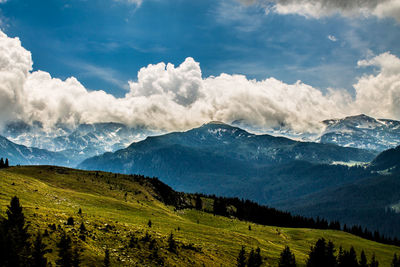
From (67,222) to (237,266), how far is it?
3441 centimetres

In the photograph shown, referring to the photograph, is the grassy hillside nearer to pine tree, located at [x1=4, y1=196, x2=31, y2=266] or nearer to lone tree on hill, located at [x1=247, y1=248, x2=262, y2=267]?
pine tree, located at [x1=4, y1=196, x2=31, y2=266]

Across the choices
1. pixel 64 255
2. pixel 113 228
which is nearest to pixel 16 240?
pixel 64 255

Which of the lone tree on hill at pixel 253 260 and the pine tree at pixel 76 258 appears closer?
the pine tree at pixel 76 258

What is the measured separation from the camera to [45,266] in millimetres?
36656

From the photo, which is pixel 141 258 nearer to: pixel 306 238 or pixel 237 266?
pixel 237 266

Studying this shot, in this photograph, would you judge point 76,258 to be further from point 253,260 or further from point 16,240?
point 253,260

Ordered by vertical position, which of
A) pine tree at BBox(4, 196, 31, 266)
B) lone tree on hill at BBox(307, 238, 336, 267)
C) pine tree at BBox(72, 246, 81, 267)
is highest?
pine tree at BBox(4, 196, 31, 266)

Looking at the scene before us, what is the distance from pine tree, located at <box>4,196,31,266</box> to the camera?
35438mm

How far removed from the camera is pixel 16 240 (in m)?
37.3

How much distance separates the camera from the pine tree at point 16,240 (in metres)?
35.4

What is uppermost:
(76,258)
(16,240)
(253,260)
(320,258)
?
(16,240)

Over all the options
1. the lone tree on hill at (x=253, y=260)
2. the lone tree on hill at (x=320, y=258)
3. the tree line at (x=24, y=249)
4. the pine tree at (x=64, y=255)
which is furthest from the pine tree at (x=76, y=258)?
the lone tree on hill at (x=320, y=258)

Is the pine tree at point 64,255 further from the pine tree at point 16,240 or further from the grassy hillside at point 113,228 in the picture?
the pine tree at point 16,240

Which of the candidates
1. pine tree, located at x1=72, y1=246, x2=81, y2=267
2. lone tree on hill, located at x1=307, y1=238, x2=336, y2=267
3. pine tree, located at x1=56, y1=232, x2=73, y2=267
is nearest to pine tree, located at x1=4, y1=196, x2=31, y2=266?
pine tree, located at x1=56, y1=232, x2=73, y2=267
